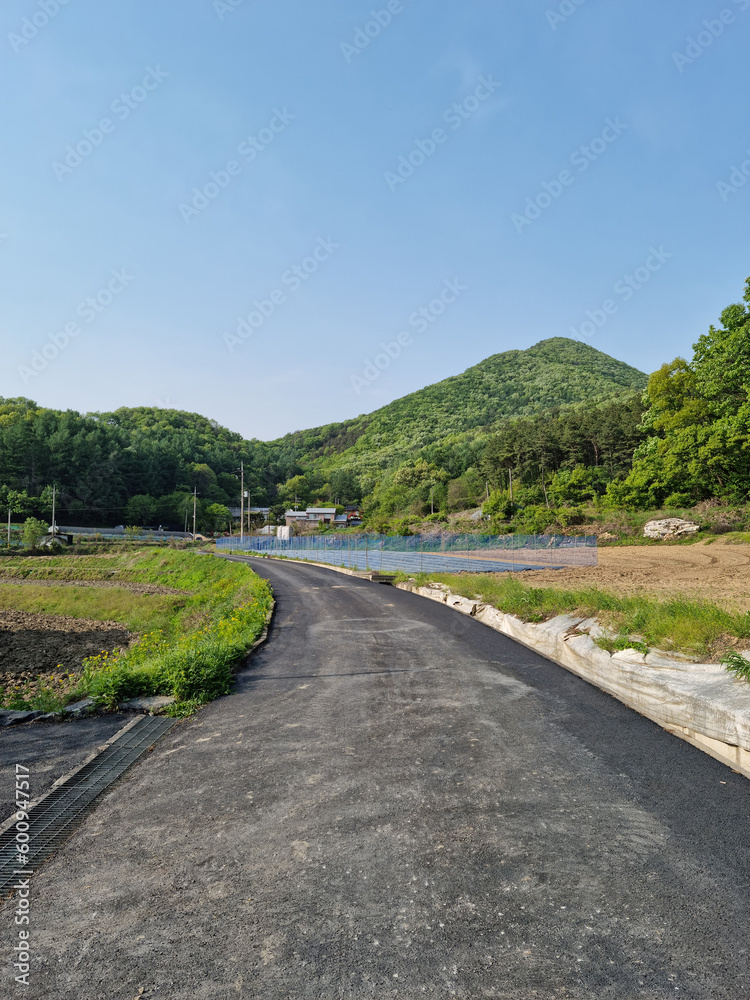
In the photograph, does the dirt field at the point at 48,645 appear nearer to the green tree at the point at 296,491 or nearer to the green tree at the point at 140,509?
the green tree at the point at 140,509

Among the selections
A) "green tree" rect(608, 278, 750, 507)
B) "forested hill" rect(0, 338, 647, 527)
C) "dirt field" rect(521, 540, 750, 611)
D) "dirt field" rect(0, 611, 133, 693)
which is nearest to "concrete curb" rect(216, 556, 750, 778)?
"dirt field" rect(521, 540, 750, 611)

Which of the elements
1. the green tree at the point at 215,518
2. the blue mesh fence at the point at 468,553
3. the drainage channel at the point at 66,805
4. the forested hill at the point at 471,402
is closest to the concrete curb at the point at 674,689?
the drainage channel at the point at 66,805

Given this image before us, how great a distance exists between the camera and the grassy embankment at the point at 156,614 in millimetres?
7215

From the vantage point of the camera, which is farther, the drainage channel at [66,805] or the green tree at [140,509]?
the green tree at [140,509]

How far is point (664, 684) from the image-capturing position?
5.79m

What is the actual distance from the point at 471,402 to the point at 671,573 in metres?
136

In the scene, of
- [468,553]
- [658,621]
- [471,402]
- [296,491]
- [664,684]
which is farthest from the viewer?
[471,402]

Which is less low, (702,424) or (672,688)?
(702,424)

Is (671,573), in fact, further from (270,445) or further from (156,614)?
(270,445)

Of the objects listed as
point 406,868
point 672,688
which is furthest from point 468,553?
point 406,868

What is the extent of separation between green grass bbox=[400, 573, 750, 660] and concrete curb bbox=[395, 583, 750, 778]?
292mm

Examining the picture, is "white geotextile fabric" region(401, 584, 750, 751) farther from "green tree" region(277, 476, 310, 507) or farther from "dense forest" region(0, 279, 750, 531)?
"green tree" region(277, 476, 310, 507)

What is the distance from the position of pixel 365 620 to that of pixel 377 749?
8.81 metres

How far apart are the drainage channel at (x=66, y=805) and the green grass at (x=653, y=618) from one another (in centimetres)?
619
